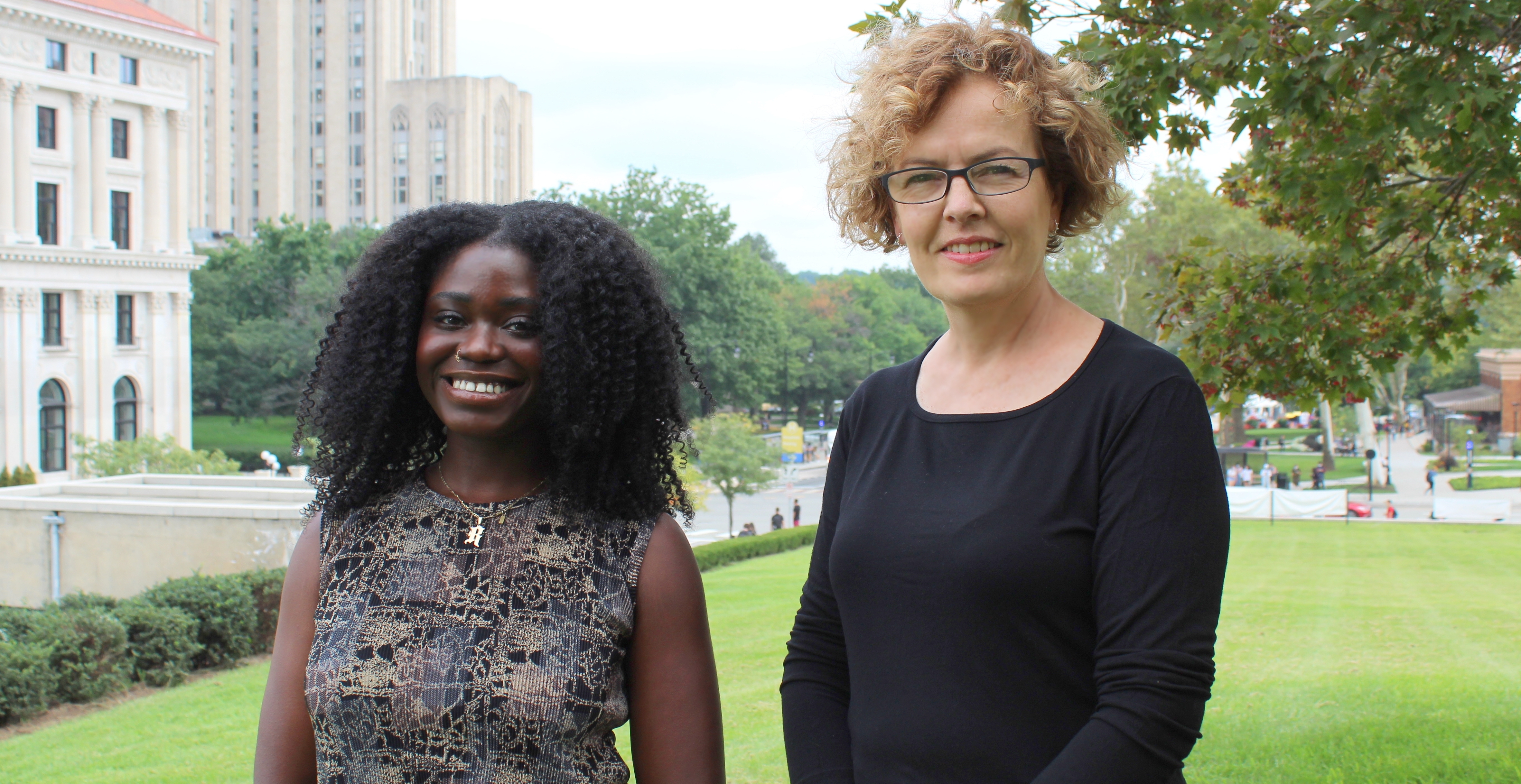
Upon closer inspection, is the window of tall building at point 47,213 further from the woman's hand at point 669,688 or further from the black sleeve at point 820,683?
the black sleeve at point 820,683

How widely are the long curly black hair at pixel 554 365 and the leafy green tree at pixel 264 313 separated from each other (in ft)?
170

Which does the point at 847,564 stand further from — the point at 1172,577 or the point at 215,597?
the point at 215,597

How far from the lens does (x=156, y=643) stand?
1398cm

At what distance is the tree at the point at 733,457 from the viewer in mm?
36188

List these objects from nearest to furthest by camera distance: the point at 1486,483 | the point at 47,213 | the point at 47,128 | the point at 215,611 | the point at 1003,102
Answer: the point at 1003,102
the point at 215,611
the point at 1486,483
the point at 47,128
the point at 47,213

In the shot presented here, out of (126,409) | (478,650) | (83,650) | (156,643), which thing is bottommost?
(156,643)

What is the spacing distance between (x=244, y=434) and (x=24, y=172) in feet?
62.7

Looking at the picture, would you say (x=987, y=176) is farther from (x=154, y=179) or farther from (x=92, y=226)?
(x=154, y=179)

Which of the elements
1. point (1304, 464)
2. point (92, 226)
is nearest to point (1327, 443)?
point (1304, 464)

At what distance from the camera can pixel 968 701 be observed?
2.10 metres

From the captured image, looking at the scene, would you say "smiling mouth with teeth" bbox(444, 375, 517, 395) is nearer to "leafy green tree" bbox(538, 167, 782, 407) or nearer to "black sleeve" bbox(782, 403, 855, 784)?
"black sleeve" bbox(782, 403, 855, 784)

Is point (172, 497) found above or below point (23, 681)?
above

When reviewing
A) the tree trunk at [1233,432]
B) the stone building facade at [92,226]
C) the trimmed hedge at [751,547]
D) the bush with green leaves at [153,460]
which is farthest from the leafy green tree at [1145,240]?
the stone building facade at [92,226]

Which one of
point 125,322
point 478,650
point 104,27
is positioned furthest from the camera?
point 125,322
